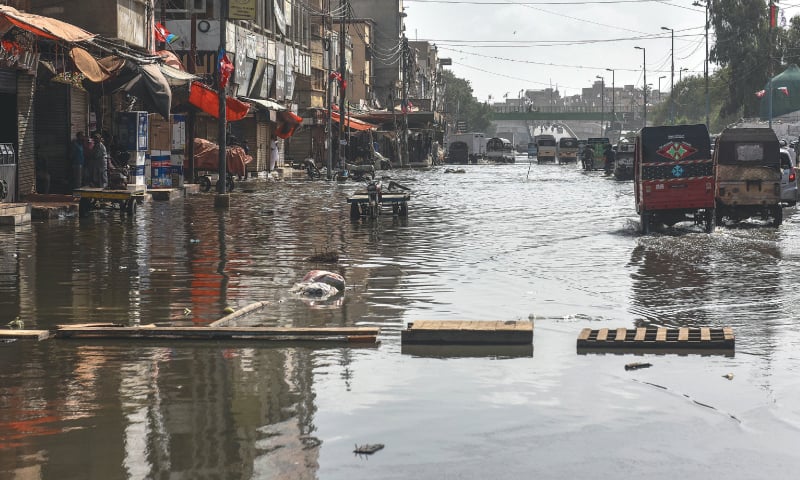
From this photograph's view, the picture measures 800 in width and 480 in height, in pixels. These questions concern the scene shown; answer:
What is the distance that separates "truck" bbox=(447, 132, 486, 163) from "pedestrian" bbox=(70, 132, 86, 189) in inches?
3319

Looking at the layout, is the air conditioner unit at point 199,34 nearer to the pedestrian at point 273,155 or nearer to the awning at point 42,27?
the pedestrian at point 273,155

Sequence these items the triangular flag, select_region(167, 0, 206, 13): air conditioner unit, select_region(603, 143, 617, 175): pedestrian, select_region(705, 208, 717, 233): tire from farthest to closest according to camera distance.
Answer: select_region(603, 143, 617, 175): pedestrian
select_region(167, 0, 206, 13): air conditioner unit
the triangular flag
select_region(705, 208, 717, 233): tire

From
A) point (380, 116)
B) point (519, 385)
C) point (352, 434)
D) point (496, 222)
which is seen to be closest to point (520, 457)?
point (352, 434)

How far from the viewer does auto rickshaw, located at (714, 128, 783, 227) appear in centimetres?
2777

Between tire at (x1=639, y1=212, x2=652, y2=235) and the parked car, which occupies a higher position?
the parked car

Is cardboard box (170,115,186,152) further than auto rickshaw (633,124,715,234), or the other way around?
cardboard box (170,115,186,152)

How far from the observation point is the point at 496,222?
→ 2942cm

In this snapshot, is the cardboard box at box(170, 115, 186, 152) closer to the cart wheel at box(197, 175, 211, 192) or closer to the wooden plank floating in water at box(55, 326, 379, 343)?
the cart wheel at box(197, 175, 211, 192)

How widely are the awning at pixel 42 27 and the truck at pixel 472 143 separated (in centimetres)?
9065

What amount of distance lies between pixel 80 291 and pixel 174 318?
261cm

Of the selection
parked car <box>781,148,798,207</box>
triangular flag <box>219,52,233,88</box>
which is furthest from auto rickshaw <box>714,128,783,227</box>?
triangular flag <box>219,52,233,88</box>

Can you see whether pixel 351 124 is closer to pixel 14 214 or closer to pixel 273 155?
pixel 273 155

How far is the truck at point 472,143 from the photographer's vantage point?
11481 centimetres

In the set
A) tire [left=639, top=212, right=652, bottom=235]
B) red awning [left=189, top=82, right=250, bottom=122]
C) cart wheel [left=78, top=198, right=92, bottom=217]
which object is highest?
red awning [left=189, top=82, right=250, bottom=122]
